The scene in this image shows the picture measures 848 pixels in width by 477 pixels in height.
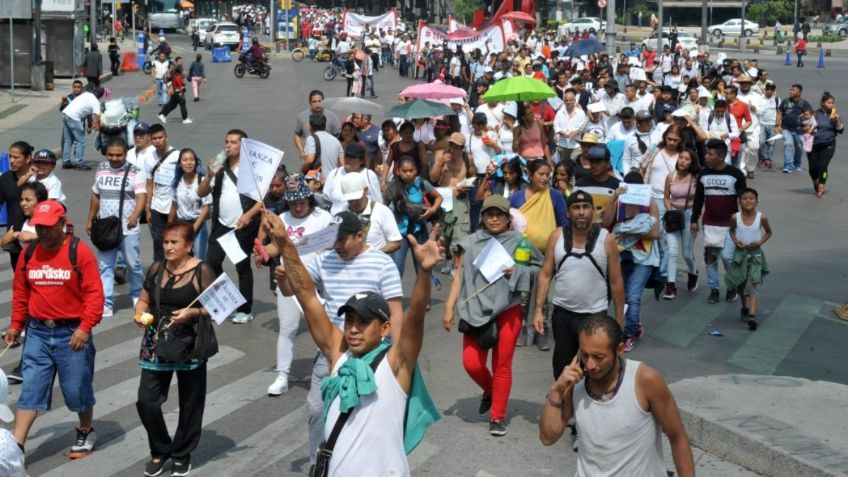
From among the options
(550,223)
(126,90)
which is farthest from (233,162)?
(126,90)

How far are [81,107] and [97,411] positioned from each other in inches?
522

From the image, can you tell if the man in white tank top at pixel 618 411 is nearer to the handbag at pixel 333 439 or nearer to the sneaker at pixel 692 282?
the handbag at pixel 333 439

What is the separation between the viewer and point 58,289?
26.0 feet

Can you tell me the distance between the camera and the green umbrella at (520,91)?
645 inches

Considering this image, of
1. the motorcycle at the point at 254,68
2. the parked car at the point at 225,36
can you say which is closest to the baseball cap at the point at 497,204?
the motorcycle at the point at 254,68

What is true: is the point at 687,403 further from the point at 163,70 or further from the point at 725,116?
the point at 163,70

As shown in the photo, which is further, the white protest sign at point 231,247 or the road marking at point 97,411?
the road marking at point 97,411

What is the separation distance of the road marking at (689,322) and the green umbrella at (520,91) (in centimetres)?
436

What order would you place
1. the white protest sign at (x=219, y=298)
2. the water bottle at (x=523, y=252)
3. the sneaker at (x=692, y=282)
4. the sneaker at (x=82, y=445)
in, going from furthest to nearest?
1. the sneaker at (x=692, y=282)
2. the water bottle at (x=523, y=252)
3. the sneaker at (x=82, y=445)
4. the white protest sign at (x=219, y=298)

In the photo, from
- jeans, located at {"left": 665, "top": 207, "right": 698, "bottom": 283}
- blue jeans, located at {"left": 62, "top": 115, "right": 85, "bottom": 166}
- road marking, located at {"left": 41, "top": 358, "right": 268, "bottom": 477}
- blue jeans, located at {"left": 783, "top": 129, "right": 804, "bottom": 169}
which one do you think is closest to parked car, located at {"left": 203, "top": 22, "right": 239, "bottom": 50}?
blue jeans, located at {"left": 62, "top": 115, "right": 85, "bottom": 166}

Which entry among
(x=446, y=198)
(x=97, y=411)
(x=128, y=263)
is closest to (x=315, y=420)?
(x=97, y=411)

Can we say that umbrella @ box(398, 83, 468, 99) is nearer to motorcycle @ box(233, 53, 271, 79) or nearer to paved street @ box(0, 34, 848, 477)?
paved street @ box(0, 34, 848, 477)

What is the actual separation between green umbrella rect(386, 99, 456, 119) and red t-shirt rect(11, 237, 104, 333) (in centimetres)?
726

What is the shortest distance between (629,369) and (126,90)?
3748 centimetres
